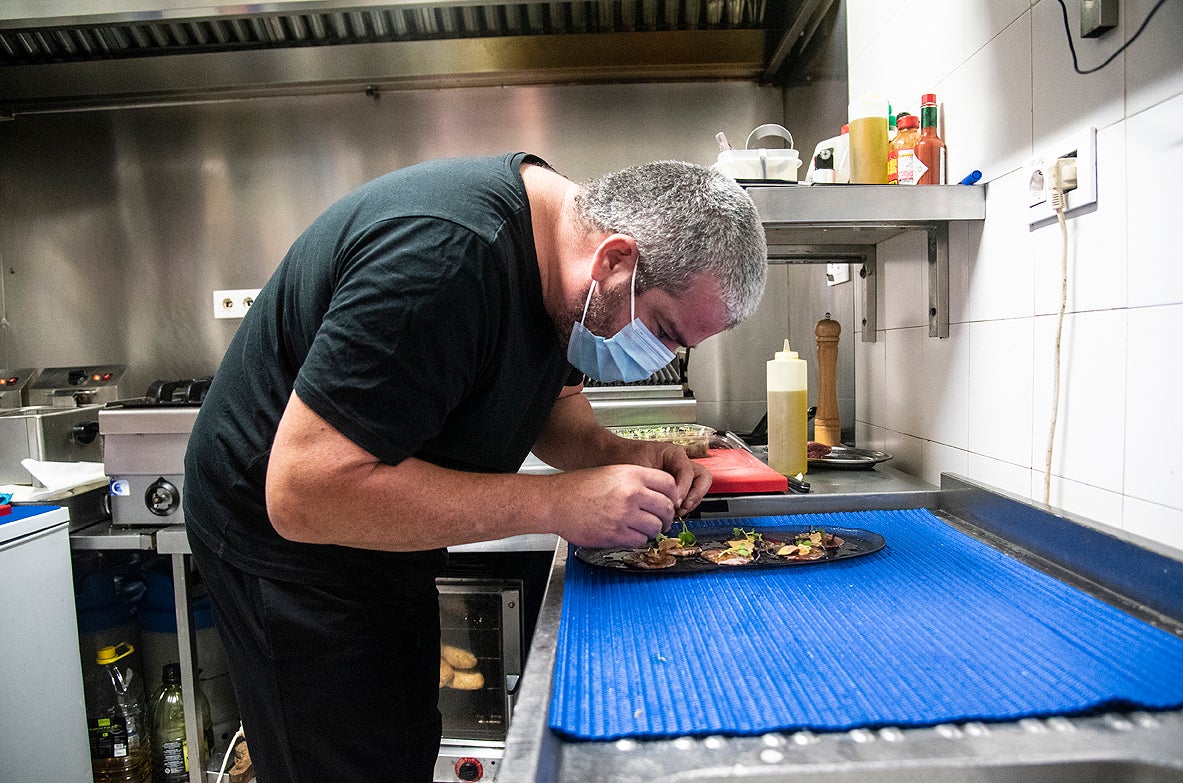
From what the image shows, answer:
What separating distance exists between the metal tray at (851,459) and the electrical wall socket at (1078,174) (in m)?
0.60

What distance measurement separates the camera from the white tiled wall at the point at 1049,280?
801 millimetres

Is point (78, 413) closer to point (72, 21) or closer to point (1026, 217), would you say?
point (72, 21)

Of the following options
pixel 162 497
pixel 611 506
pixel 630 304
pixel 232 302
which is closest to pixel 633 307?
pixel 630 304

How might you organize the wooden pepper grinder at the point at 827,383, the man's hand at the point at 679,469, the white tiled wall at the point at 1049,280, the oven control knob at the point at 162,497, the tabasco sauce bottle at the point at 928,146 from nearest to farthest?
the white tiled wall at the point at 1049,280, the man's hand at the point at 679,469, the tabasco sauce bottle at the point at 928,146, the wooden pepper grinder at the point at 827,383, the oven control knob at the point at 162,497

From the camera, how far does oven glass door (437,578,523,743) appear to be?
172cm

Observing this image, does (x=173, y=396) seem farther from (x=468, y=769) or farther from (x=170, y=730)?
(x=468, y=769)

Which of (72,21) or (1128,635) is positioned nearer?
(1128,635)

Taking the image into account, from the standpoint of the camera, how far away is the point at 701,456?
4.82 ft

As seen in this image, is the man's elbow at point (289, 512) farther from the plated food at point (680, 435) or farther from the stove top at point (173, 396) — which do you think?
the stove top at point (173, 396)

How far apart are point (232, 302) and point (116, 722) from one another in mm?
1418

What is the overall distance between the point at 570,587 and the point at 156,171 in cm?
251

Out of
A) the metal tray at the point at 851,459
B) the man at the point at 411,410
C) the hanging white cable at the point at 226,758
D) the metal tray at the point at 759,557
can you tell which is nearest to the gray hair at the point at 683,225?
the man at the point at 411,410

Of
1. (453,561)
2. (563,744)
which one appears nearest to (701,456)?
(453,561)

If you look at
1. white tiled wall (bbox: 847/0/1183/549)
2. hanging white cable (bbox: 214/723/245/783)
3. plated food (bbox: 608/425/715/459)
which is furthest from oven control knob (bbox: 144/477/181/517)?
white tiled wall (bbox: 847/0/1183/549)
